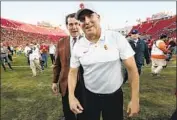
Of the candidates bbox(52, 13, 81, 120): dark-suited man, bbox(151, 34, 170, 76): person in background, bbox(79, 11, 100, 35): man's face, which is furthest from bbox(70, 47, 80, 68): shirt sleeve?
bbox(151, 34, 170, 76): person in background

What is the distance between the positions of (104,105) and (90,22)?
0.79 metres

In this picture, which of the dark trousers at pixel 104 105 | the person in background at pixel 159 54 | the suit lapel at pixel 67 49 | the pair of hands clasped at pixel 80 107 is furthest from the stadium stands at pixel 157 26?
the pair of hands clasped at pixel 80 107

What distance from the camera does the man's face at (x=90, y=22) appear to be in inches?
95.1

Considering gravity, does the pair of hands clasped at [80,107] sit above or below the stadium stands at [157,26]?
below

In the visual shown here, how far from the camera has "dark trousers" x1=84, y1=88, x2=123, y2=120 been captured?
259cm

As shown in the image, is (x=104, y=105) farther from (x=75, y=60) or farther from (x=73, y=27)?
(x=73, y=27)

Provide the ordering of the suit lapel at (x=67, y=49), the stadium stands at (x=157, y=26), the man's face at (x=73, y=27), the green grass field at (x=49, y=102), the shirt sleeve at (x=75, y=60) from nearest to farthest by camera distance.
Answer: the shirt sleeve at (x=75, y=60) → the man's face at (x=73, y=27) → the suit lapel at (x=67, y=49) → the green grass field at (x=49, y=102) → the stadium stands at (x=157, y=26)

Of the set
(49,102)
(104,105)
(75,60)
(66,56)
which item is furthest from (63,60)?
(49,102)

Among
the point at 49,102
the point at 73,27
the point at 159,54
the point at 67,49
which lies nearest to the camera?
the point at 73,27

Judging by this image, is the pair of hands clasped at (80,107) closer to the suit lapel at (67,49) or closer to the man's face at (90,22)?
the man's face at (90,22)

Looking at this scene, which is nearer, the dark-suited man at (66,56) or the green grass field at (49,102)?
the dark-suited man at (66,56)

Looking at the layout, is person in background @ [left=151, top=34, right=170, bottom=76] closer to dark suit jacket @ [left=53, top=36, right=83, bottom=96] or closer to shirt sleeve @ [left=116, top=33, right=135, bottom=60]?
dark suit jacket @ [left=53, top=36, right=83, bottom=96]

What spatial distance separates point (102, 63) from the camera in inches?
94.3

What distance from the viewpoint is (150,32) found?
64.2m
